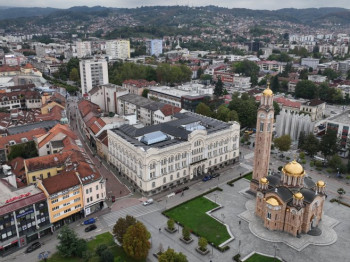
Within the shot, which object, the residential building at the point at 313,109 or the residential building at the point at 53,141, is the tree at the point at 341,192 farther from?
the residential building at the point at 53,141

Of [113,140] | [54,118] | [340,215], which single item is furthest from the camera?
[54,118]

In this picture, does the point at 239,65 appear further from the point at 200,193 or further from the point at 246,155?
the point at 200,193

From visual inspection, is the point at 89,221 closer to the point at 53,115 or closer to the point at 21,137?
the point at 21,137

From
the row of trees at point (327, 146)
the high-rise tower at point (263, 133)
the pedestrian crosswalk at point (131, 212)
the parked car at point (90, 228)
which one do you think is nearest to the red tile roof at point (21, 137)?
the pedestrian crosswalk at point (131, 212)

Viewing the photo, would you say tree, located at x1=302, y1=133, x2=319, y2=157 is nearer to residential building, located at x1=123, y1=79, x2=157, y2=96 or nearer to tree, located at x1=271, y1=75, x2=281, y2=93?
residential building, located at x1=123, y1=79, x2=157, y2=96

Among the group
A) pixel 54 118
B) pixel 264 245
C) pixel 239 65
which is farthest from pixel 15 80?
pixel 264 245

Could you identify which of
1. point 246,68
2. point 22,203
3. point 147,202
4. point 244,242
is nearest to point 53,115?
point 147,202

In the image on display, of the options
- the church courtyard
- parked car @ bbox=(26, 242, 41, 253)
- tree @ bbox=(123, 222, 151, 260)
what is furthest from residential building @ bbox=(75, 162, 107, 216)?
tree @ bbox=(123, 222, 151, 260)
